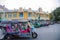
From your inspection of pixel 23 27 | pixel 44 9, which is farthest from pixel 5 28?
pixel 44 9

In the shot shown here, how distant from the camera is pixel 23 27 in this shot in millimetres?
1875

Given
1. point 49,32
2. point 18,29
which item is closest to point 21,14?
point 18,29

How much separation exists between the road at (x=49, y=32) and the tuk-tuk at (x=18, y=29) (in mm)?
83

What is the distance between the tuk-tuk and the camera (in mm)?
1841

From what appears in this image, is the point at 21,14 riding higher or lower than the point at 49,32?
higher

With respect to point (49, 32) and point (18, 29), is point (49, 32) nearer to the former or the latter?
point (49, 32)

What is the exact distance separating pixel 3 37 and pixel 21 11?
471 mm

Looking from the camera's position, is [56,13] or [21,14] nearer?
[21,14]

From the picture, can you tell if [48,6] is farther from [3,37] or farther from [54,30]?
[3,37]

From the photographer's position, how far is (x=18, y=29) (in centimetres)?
186

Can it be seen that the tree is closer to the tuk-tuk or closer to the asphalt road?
the asphalt road

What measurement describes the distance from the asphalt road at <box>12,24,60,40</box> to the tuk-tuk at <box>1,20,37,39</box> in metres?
0.08

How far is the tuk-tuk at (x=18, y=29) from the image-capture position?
6.04 feet

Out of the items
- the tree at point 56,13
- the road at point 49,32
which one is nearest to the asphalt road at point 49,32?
the road at point 49,32
